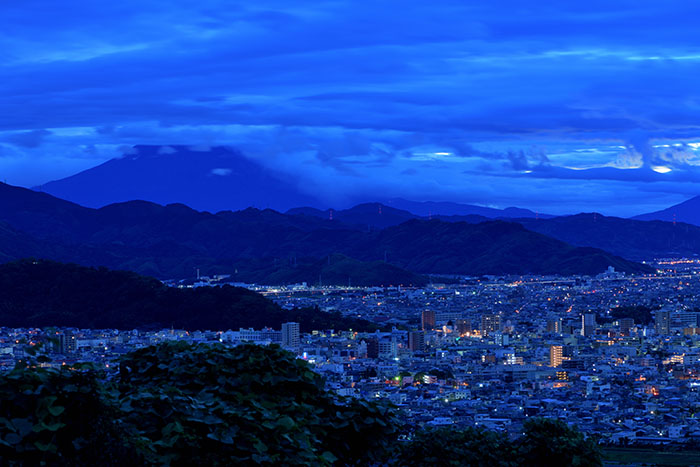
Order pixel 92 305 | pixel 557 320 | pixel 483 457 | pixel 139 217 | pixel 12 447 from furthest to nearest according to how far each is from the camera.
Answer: pixel 139 217 < pixel 557 320 < pixel 92 305 < pixel 483 457 < pixel 12 447

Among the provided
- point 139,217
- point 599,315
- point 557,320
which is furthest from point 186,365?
point 139,217

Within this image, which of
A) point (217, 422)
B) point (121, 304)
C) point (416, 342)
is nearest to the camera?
point (217, 422)

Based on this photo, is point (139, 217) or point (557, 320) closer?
point (557, 320)

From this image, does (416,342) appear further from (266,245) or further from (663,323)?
(266,245)

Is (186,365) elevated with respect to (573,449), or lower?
elevated

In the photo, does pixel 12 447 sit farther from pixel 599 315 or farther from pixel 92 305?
pixel 599 315

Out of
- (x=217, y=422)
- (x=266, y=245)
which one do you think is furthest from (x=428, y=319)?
(x=266, y=245)

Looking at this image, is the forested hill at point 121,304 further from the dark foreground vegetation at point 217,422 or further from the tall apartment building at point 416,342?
the dark foreground vegetation at point 217,422
